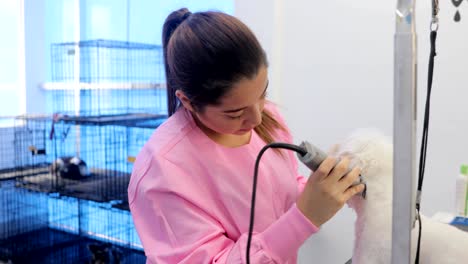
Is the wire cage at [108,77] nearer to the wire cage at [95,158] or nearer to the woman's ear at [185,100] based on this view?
the wire cage at [95,158]

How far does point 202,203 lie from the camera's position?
0.86 m

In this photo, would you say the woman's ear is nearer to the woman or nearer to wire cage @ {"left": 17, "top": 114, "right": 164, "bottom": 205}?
the woman

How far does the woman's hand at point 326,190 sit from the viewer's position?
2.32ft

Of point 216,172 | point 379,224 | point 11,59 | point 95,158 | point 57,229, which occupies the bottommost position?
point 57,229

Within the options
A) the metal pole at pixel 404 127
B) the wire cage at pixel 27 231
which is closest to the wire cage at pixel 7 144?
the wire cage at pixel 27 231

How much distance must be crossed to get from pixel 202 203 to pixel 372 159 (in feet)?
1.19

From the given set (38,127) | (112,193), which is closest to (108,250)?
(112,193)

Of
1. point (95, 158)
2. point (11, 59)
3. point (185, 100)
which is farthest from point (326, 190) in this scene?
point (11, 59)

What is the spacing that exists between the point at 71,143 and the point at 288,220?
284 centimetres

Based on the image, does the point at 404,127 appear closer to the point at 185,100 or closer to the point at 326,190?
the point at 326,190

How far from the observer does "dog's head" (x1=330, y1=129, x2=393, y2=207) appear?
93cm

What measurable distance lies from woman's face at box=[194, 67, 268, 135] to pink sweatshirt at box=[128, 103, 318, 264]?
73 mm

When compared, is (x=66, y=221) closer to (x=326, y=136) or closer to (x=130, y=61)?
(x=130, y=61)

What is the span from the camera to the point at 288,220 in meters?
0.76
